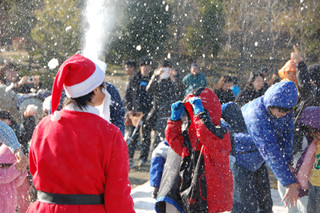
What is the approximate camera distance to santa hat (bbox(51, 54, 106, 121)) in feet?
8.04

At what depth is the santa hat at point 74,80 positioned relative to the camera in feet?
8.04

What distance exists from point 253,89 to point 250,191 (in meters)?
3.70

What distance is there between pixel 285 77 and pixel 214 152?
2387 millimetres

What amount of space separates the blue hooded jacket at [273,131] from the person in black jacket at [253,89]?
325 cm

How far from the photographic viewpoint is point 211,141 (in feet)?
11.3

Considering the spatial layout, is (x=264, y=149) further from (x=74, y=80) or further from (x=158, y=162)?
(x=74, y=80)

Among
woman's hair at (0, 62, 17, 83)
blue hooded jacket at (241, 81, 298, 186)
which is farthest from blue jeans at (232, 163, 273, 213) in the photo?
woman's hair at (0, 62, 17, 83)

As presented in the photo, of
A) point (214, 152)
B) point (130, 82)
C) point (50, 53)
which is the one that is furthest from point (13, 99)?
point (50, 53)

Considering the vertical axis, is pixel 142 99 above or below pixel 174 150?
below

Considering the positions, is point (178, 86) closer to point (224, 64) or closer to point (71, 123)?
point (71, 123)

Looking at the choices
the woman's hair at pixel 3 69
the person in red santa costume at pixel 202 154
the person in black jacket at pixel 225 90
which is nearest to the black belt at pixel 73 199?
the person in red santa costume at pixel 202 154

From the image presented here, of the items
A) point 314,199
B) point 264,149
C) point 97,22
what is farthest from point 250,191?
point 97,22

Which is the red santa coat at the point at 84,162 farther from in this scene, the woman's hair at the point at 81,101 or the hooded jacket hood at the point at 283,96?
the hooded jacket hood at the point at 283,96

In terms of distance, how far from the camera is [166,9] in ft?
66.5
